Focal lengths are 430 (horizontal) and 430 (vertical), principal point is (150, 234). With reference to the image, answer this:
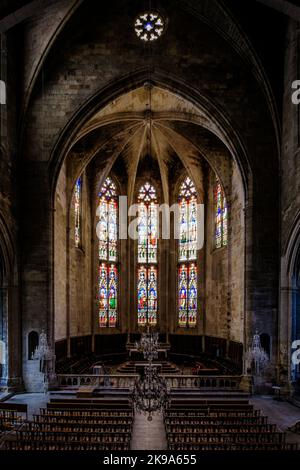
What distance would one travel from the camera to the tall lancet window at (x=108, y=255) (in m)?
32.5

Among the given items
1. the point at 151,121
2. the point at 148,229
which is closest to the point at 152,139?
the point at 151,121

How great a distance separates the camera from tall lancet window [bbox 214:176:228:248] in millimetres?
28453

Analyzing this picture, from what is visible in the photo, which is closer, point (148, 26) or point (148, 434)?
point (148, 434)

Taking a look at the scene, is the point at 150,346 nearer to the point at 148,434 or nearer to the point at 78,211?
the point at 148,434

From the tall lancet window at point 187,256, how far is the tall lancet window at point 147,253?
2.09 meters

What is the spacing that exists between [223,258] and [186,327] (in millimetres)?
6951

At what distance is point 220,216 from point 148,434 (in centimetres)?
1807

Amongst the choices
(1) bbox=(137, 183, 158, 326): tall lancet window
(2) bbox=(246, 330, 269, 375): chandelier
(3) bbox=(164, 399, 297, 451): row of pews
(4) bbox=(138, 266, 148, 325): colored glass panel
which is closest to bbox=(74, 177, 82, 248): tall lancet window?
(1) bbox=(137, 183, 158, 326): tall lancet window

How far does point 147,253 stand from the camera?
3412 cm

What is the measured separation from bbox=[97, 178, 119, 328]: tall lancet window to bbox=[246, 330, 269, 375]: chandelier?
1492 cm

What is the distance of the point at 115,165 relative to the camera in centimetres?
3322

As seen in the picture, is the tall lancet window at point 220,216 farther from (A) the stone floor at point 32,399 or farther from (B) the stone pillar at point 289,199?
(A) the stone floor at point 32,399

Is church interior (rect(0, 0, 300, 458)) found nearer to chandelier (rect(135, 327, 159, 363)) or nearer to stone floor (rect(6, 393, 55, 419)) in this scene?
stone floor (rect(6, 393, 55, 419))

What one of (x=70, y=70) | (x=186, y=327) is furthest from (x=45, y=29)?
(x=186, y=327)
